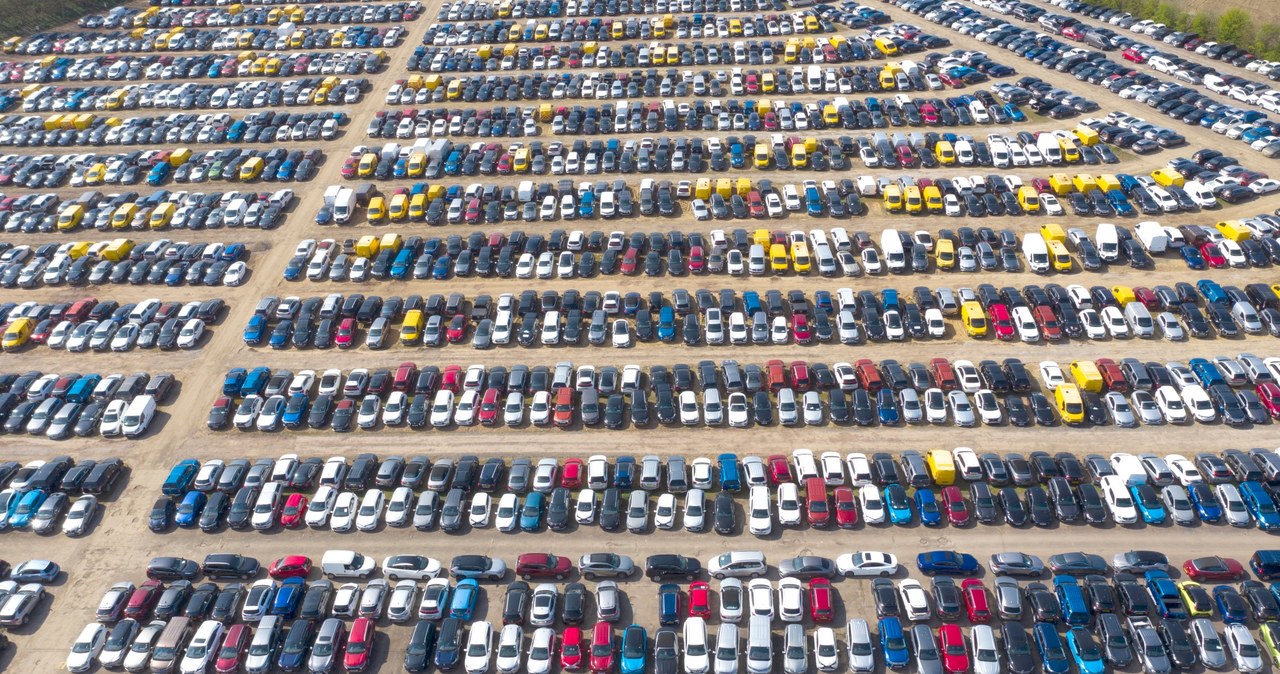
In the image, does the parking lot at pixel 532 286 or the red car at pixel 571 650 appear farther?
the parking lot at pixel 532 286

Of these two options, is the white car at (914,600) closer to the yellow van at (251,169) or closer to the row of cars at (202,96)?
the yellow van at (251,169)

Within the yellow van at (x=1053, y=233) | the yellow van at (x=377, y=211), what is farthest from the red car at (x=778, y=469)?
the yellow van at (x=377, y=211)

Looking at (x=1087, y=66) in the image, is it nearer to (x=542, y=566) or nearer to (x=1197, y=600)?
(x=1197, y=600)

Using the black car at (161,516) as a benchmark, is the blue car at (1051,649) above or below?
above

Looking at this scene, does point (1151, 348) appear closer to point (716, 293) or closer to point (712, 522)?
point (716, 293)

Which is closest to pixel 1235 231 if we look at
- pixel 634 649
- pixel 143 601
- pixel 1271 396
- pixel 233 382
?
pixel 1271 396

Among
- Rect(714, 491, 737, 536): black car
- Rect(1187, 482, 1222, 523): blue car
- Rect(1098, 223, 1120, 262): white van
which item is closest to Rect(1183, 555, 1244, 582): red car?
Rect(1187, 482, 1222, 523): blue car

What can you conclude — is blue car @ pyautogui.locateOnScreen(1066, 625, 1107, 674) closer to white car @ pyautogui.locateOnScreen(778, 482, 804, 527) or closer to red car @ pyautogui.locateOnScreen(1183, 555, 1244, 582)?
red car @ pyautogui.locateOnScreen(1183, 555, 1244, 582)

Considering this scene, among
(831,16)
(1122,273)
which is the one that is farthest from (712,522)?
(831,16)
